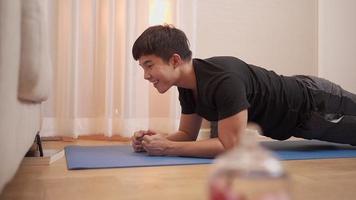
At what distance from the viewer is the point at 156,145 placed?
1438mm

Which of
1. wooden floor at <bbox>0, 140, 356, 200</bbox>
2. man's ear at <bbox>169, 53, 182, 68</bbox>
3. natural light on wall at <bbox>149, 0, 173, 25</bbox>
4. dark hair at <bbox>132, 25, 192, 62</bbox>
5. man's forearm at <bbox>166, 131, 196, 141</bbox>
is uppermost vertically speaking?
natural light on wall at <bbox>149, 0, 173, 25</bbox>

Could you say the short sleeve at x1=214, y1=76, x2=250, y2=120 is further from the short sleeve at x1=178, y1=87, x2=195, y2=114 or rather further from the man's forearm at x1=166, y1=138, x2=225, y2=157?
the short sleeve at x1=178, y1=87, x2=195, y2=114

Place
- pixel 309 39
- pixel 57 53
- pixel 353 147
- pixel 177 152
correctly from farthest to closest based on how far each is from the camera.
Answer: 1. pixel 309 39
2. pixel 57 53
3. pixel 353 147
4. pixel 177 152

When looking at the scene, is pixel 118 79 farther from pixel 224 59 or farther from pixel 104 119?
pixel 224 59

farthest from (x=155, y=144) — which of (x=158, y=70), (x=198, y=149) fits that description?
(x=158, y=70)

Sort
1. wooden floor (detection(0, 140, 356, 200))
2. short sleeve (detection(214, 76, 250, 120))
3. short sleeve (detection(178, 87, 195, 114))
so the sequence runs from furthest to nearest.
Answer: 1. short sleeve (detection(178, 87, 195, 114))
2. short sleeve (detection(214, 76, 250, 120))
3. wooden floor (detection(0, 140, 356, 200))

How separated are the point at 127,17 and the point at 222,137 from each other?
1195 millimetres

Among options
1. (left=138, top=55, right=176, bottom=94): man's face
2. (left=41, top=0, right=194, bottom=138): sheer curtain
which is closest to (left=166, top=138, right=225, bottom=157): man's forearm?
(left=138, top=55, right=176, bottom=94): man's face

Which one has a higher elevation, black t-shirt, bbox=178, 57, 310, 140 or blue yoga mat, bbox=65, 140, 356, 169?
black t-shirt, bbox=178, 57, 310, 140

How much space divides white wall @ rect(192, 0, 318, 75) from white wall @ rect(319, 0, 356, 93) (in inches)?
2.8

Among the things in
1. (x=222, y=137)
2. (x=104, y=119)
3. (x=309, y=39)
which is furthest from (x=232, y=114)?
(x=309, y=39)

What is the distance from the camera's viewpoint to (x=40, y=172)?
1185 millimetres

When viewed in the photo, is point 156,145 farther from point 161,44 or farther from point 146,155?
point 161,44

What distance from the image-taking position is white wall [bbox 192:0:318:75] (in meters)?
2.55
